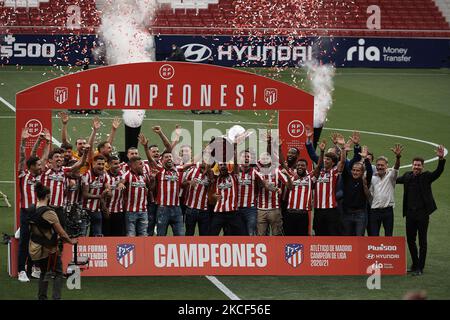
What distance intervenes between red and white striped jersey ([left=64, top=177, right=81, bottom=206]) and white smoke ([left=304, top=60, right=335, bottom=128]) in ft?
22.6

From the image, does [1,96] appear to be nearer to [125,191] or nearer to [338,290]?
[125,191]

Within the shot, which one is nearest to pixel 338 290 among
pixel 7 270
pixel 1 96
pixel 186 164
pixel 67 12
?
pixel 186 164

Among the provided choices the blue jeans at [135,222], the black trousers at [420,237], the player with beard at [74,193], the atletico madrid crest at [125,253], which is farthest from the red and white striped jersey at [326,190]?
the player with beard at [74,193]

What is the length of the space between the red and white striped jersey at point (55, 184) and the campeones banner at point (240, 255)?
89 cm

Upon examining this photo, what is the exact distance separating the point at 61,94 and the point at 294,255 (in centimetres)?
486

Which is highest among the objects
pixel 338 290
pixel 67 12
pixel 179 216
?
pixel 67 12

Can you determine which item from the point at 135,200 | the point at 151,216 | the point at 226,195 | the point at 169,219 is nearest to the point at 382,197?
the point at 226,195

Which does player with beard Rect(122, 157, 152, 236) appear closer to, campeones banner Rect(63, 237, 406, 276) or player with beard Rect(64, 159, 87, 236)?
player with beard Rect(64, 159, 87, 236)

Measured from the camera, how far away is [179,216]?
1883 centimetres

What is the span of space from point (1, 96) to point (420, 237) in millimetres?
23462

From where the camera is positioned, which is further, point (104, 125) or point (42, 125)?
point (104, 125)

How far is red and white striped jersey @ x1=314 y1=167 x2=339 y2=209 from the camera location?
736 inches

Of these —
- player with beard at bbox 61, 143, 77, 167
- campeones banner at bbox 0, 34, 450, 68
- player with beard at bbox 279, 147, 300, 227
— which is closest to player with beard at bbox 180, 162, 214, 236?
player with beard at bbox 279, 147, 300, 227

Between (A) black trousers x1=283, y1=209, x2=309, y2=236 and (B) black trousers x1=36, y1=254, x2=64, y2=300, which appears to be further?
(A) black trousers x1=283, y1=209, x2=309, y2=236
